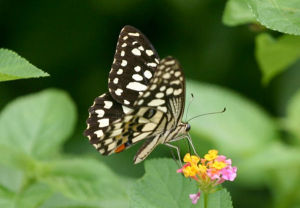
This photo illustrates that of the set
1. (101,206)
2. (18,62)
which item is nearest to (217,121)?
(101,206)

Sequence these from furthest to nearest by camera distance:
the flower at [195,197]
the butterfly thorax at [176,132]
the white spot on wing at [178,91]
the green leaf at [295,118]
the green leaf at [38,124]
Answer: the green leaf at [295,118]
the green leaf at [38,124]
the butterfly thorax at [176,132]
the white spot on wing at [178,91]
the flower at [195,197]

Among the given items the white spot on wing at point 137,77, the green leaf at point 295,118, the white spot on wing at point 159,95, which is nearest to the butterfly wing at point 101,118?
the white spot on wing at point 137,77

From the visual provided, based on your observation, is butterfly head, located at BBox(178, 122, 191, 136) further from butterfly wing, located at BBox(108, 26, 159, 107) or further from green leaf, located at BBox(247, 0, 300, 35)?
green leaf, located at BBox(247, 0, 300, 35)

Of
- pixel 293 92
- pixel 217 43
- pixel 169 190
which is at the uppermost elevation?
pixel 169 190

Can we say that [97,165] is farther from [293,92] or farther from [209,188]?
[293,92]

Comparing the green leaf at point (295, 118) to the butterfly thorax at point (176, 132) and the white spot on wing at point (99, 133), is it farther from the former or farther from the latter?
the white spot on wing at point (99, 133)

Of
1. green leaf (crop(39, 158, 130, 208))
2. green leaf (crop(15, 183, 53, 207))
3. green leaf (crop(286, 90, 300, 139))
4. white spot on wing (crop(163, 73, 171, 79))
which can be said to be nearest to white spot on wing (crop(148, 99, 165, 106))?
white spot on wing (crop(163, 73, 171, 79))
